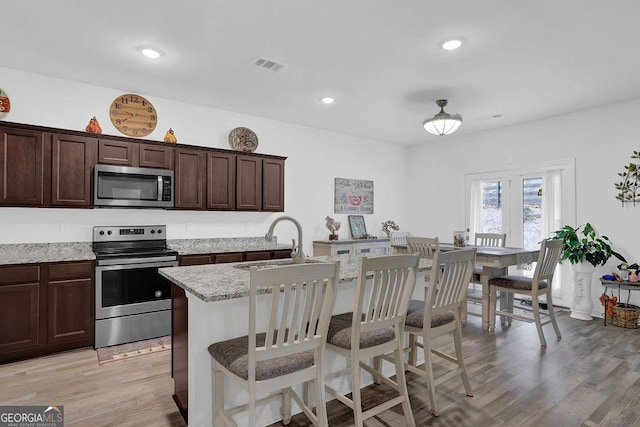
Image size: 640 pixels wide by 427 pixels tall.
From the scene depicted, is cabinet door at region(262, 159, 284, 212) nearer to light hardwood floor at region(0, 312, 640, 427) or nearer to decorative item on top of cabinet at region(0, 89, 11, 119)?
light hardwood floor at region(0, 312, 640, 427)

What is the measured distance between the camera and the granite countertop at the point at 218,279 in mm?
1734

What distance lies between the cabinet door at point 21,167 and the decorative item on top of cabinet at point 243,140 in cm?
210

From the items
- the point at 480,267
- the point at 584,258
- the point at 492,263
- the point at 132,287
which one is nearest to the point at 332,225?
the point at 480,267

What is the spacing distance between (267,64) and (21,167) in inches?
98.7

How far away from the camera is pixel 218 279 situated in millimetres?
2078

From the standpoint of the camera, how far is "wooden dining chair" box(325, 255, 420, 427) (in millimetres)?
1915

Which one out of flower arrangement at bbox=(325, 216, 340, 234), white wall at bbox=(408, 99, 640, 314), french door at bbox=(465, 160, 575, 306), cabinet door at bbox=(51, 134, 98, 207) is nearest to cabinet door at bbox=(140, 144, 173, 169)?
cabinet door at bbox=(51, 134, 98, 207)

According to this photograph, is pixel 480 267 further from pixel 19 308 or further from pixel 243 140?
pixel 19 308

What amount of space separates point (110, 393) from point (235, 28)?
286cm

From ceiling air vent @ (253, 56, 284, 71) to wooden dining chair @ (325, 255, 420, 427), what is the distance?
2.29 metres

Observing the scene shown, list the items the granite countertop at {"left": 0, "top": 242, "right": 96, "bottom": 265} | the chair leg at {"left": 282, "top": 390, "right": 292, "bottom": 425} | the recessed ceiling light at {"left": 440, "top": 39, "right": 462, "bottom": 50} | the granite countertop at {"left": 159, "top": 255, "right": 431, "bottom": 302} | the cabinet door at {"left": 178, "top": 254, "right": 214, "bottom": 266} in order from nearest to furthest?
the granite countertop at {"left": 159, "top": 255, "right": 431, "bottom": 302}
the chair leg at {"left": 282, "top": 390, "right": 292, "bottom": 425}
the recessed ceiling light at {"left": 440, "top": 39, "right": 462, "bottom": 50}
the granite countertop at {"left": 0, "top": 242, "right": 96, "bottom": 265}
the cabinet door at {"left": 178, "top": 254, "right": 214, "bottom": 266}

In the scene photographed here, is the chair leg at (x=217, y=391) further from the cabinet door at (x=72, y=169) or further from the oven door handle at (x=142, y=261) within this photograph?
the cabinet door at (x=72, y=169)

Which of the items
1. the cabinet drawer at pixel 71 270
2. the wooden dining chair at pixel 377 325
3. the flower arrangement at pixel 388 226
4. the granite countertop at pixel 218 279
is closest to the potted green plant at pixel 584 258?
the flower arrangement at pixel 388 226

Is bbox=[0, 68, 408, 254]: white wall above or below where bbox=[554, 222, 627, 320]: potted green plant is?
above
